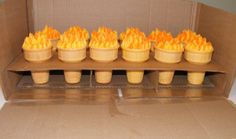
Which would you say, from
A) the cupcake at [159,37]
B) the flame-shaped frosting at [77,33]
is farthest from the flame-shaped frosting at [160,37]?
the flame-shaped frosting at [77,33]

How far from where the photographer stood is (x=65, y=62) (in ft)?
2.52

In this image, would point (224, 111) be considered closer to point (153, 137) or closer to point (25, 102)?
point (153, 137)

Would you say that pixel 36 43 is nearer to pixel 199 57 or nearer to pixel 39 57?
pixel 39 57

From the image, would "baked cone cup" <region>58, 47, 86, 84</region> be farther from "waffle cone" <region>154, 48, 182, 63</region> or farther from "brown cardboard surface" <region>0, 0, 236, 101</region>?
"waffle cone" <region>154, 48, 182, 63</region>

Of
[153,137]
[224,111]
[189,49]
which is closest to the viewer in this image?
[153,137]

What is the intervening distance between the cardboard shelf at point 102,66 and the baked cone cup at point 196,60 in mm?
15

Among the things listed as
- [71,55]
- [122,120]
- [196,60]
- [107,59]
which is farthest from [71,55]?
[196,60]

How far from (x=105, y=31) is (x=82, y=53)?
14cm

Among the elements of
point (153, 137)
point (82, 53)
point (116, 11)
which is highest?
point (116, 11)

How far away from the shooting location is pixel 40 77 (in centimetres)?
79

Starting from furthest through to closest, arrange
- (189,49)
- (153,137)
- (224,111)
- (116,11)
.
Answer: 1. (116,11)
2. (189,49)
3. (224,111)
4. (153,137)

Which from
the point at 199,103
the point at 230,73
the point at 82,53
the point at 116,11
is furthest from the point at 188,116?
the point at 116,11

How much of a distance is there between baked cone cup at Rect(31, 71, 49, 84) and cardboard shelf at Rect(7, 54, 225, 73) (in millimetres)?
39

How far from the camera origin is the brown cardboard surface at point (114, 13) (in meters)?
0.94
